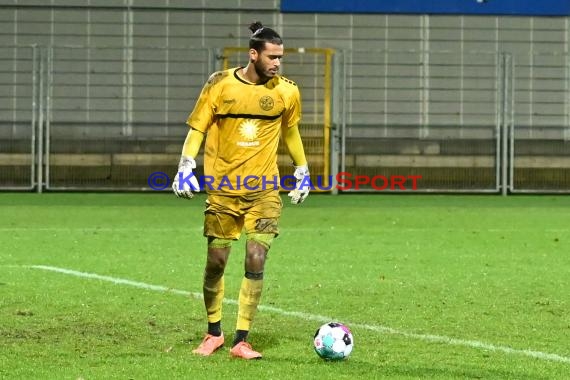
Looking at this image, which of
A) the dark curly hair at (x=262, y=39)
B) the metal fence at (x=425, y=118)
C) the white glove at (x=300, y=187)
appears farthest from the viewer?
the metal fence at (x=425, y=118)

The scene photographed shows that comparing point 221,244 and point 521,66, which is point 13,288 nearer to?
point 221,244

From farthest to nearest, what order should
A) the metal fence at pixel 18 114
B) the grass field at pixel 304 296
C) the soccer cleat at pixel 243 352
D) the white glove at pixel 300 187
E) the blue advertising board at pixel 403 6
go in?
1. the blue advertising board at pixel 403 6
2. the metal fence at pixel 18 114
3. the white glove at pixel 300 187
4. the soccer cleat at pixel 243 352
5. the grass field at pixel 304 296

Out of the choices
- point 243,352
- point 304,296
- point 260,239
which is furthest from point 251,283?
point 304,296

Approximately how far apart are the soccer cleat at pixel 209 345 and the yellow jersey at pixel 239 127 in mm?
903

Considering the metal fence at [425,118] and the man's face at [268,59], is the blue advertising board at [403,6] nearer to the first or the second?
the metal fence at [425,118]

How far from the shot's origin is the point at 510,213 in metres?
20.7

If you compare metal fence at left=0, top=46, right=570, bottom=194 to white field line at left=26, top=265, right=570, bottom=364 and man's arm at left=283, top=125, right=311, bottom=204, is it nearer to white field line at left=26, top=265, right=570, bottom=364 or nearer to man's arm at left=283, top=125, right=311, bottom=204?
white field line at left=26, top=265, right=570, bottom=364

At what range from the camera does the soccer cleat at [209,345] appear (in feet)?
25.1

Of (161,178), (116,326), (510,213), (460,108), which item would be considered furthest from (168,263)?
(460,108)

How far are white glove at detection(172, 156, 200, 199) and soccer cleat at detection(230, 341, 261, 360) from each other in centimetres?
96

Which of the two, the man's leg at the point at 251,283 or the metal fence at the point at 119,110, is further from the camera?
the metal fence at the point at 119,110

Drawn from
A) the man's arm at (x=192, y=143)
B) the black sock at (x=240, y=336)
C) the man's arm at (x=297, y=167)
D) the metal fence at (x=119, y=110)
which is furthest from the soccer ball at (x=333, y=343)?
the metal fence at (x=119, y=110)

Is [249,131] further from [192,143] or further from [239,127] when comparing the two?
[192,143]

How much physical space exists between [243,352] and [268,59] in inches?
70.1
